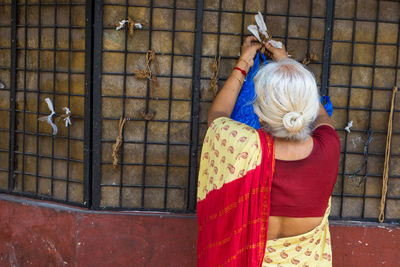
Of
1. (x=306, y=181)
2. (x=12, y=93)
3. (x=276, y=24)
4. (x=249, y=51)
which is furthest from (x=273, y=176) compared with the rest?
(x=12, y=93)

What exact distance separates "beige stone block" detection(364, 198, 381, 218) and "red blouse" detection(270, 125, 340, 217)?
1.43 m

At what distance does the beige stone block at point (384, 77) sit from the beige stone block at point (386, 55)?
0.05 metres

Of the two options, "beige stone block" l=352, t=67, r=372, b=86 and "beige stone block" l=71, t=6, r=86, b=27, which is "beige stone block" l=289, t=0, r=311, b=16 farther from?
"beige stone block" l=71, t=6, r=86, b=27

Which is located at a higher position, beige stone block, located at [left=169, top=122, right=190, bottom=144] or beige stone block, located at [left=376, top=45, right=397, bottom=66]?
beige stone block, located at [left=376, top=45, right=397, bottom=66]

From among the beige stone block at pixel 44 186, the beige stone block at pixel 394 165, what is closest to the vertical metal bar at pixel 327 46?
the beige stone block at pixel 394 165

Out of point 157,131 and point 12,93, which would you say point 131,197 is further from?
point 12,93

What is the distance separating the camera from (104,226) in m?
3.07

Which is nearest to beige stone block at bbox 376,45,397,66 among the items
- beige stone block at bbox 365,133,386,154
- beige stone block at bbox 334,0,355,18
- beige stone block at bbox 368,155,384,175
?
beige stone block at bbox 334,0,355,18

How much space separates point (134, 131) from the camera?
3.09m

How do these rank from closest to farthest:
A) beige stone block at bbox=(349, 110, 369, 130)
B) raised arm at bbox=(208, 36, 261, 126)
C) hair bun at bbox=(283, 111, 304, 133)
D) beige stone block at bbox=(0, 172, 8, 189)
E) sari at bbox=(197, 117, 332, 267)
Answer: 1. hair bun at bbox=(283, 111, 304, 133)
2. sari at bbox=(197, 117, 332, 267)
3. raised arm at bbox=(208, 36, 261, 126)
4. beige stone block at bbox=(349, 110, 369, 130)
5. beige stone block at bbox=(0, 172, 8, 189)

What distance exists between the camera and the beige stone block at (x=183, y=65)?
120 inches

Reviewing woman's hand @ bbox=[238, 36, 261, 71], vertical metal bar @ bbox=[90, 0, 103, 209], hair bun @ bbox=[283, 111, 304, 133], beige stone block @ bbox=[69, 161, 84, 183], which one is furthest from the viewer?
beige stone block @ bbox=[69, 161, 84, 183]

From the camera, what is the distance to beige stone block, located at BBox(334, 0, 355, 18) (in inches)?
119

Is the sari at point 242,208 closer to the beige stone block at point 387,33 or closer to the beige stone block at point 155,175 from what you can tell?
the beige stone block at point 155,175
